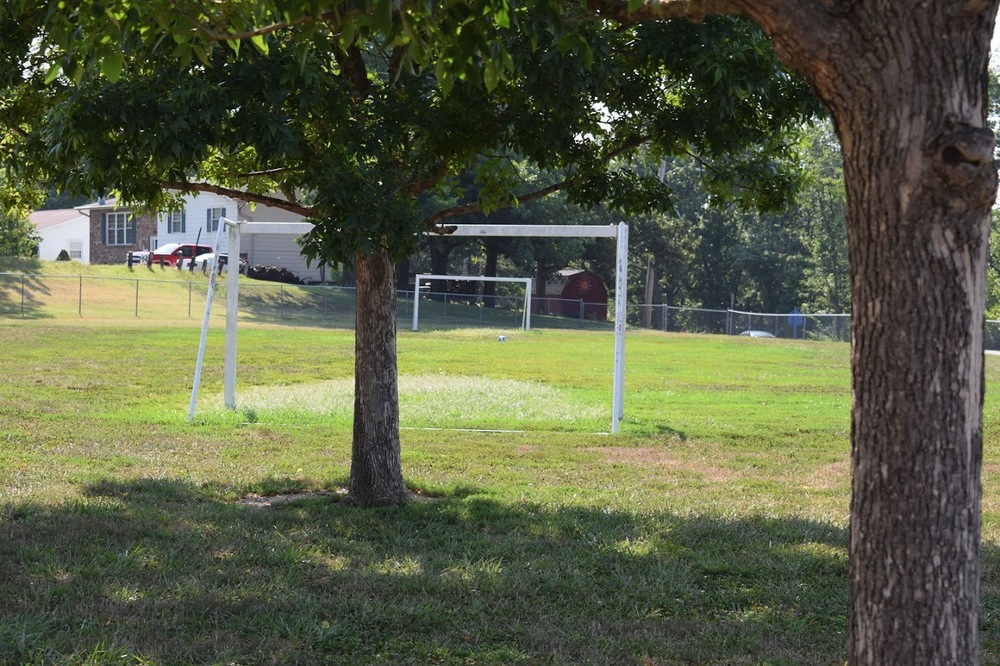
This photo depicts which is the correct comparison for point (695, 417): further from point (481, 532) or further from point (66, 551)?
point (66, 551)

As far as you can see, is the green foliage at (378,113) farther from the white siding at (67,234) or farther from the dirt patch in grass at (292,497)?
the white siding at (67,234)

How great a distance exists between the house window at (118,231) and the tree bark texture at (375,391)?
5429 cm

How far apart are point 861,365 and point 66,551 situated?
4.90m

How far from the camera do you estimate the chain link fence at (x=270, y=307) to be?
3862 cm

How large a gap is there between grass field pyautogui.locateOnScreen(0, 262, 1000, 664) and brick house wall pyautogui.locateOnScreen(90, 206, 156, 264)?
145 ft

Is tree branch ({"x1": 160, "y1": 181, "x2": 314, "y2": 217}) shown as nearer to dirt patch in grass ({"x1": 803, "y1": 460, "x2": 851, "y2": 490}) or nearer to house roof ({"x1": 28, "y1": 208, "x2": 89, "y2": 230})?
dirt patch in grass ({"x1": 803, "y1": 460, "x2": 851, "y2": 490})

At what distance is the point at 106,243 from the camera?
60312 mm

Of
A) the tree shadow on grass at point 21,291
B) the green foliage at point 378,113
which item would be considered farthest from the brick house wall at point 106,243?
the green foliage at point 378,113

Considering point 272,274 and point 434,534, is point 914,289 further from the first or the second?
point 272,274

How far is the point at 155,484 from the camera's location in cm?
918

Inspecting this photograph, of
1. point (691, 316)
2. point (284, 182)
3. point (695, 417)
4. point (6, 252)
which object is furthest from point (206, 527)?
point (691, 316)

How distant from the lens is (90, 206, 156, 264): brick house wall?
2352 inches

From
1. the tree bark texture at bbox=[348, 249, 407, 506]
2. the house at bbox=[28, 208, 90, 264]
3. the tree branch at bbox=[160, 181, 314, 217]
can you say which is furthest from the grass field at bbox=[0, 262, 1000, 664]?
the house at bbox=[28, 208, 90, 264]

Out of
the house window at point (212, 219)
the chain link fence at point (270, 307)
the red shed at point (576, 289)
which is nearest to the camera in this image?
the chain link fence at point (270, 307)
